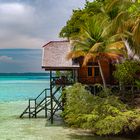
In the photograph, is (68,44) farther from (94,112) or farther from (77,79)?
(94,112)

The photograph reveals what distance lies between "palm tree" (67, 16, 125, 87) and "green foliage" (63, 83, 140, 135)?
178 centimetres

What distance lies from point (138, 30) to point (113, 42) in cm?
355

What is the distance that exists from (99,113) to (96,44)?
363 cm

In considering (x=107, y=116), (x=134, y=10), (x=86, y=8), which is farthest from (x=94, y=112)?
(x=86, y=8)

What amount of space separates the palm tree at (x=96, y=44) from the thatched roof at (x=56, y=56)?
5.47ft

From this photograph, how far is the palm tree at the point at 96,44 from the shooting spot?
21.2 metres

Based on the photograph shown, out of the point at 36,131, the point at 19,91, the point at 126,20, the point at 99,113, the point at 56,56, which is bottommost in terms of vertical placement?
the point at 36,131

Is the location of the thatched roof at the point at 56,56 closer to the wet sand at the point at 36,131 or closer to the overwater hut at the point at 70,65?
the overwater hut at the point at 70,65

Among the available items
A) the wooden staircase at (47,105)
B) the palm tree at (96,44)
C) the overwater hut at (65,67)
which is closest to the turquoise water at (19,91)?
the wooden staircase at (47,105)

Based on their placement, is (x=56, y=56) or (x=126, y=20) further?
(x=56, y=56)

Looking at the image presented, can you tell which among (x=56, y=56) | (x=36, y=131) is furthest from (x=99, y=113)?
(x=56, y=56)

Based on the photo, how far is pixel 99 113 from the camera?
1966cm

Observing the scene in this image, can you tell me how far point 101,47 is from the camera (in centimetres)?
2131

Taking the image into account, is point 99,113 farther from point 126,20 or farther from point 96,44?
point 126,20
